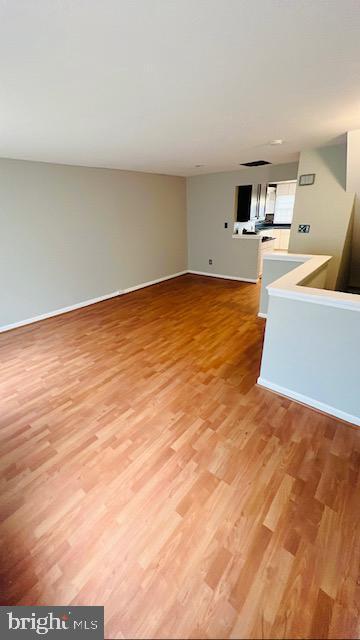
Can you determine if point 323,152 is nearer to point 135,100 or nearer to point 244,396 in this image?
point 135,100

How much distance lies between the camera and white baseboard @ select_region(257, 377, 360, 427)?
2121mm

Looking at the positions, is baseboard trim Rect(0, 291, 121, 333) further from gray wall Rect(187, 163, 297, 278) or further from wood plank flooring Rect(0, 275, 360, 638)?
gray wall Rect(187, 163, 297, 278)

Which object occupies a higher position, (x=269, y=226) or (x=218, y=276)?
(x=269, y=226)

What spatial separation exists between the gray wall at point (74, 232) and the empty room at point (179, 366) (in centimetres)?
4

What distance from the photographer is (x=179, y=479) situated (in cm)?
167

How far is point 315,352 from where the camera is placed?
2189 millimetres

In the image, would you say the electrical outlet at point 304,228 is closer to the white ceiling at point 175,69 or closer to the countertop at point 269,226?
the white ceiling at point 175,69

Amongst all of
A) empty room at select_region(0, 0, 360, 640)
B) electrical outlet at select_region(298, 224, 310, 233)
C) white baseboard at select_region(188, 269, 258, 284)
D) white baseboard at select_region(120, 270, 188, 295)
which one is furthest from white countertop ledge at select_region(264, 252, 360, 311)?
white baseboard at select_region(120, 270, 188, 295)

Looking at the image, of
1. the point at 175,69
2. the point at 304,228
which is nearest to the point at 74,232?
the point at 175,69

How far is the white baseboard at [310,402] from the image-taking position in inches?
83.5

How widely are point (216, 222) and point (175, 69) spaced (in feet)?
15.8

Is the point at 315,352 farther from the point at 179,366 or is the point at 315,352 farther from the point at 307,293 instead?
the point at 179,366

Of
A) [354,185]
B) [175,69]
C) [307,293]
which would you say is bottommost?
[307,293]

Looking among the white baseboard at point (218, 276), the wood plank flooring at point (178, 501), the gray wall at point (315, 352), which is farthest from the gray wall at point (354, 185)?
the wood plank flooring at point (178, 501)
